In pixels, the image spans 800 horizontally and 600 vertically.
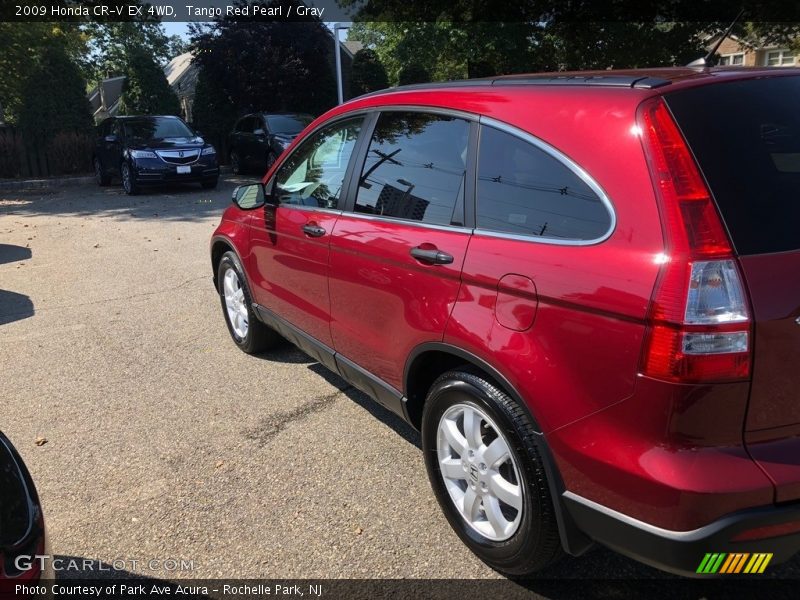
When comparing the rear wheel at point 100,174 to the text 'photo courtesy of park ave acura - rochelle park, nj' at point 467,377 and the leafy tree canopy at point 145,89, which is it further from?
the text 'photo courtesy of park ave acura - rochelle park, nj' at point 467,377

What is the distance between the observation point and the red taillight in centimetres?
179

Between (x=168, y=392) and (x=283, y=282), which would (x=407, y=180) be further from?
(x=168, y=392)

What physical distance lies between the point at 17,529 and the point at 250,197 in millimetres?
2777

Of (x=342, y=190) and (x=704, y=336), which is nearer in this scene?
(x=704, y=336)

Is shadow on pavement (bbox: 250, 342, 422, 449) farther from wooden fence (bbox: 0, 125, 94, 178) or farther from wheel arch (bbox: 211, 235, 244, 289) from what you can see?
wooden fence (bbox: 0, 125, 94, 178)

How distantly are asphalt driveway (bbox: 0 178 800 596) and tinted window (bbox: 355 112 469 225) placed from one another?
136cm

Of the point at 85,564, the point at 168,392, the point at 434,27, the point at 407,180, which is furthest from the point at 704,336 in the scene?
the point at 434,27

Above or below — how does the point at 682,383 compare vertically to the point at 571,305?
below

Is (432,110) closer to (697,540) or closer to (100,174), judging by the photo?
(697,540)

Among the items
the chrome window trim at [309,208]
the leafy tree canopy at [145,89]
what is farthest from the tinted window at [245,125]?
the chrome window trim at [309,208]

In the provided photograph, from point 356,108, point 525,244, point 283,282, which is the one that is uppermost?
point 356,108

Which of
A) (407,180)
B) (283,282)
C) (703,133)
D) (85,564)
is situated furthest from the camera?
(283,282)

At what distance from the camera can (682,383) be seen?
1.80 metres

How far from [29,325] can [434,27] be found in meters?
20.6
